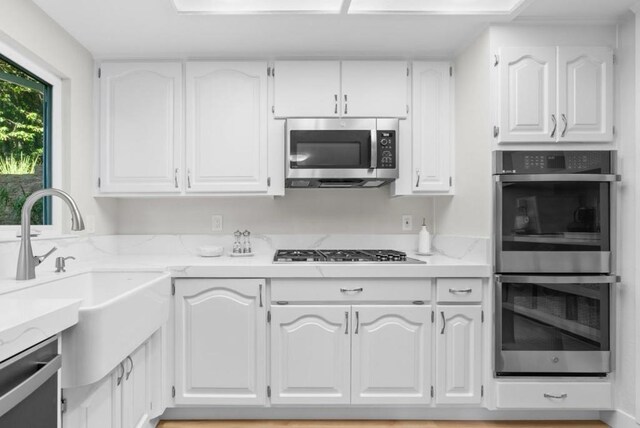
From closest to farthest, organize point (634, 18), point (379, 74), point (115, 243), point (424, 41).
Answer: point (634, 18) < point (424, 41) < point (379, 74) < point (115, 243)

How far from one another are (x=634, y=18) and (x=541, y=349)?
70.5 inches

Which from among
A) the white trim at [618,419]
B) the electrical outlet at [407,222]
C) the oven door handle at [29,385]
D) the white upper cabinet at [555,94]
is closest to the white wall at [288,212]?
the electrical outlet at [407,222]

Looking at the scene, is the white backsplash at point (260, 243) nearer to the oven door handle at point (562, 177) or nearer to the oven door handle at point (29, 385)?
the oven door handle at point (562, 177)

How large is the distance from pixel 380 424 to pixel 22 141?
250 centimetres

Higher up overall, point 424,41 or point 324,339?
point 424,41

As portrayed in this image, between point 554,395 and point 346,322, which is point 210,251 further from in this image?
point 554,395

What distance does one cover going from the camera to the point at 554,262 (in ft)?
6.83

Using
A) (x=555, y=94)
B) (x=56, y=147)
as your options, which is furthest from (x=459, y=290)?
(x=56, y=147)

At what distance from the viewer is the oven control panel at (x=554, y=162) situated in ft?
6.82

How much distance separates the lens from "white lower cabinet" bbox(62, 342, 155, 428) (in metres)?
1.26

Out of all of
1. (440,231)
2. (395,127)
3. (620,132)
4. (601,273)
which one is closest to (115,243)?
(395,127)

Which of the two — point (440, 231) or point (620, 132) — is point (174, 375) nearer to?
point (440, 231)

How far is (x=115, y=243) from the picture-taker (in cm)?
272

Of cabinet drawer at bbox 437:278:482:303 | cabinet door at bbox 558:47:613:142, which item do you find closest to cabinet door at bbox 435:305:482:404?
cabinet drawer at bbox 437:278:482:303
